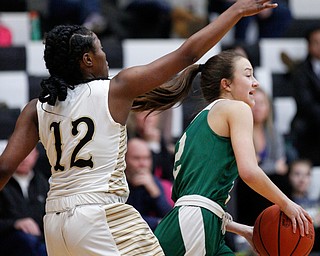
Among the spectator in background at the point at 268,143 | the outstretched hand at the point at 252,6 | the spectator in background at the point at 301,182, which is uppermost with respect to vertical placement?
the outstretched hand at the point at 252,6

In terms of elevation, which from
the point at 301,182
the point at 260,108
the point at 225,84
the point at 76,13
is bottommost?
the point at 301,182

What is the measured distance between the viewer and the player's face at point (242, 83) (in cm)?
430

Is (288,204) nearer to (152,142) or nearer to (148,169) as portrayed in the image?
(148,169)

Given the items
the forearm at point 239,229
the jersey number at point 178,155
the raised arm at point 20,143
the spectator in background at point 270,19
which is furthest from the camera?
the spectator in background at point 270,19

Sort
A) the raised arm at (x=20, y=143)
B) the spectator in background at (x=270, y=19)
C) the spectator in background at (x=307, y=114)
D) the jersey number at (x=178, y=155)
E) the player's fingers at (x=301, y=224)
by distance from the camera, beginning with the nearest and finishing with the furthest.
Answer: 1. the raised arm at (x=20, y=143)
2. the player's fingers at (x=301, y=224)
3. the jersey number at (x=178, y=155)
4. the spectator in background at (x=307, y=114)
5. the spectator in background at (x=270, y=19)

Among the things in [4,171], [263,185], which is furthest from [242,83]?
[4,171]

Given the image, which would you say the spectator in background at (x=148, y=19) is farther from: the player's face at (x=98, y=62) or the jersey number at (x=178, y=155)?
the player's face at (x=98, y=62)

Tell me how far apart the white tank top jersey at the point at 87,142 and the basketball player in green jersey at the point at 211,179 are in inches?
15.4

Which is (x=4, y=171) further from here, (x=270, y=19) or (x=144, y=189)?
(x=270, y=19)

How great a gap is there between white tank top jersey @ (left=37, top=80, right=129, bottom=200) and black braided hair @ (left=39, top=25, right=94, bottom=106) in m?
0.05

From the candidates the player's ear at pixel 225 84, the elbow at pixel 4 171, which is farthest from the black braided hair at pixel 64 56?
the player's ear at pixel 225 84

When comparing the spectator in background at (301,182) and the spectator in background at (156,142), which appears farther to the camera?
the spectator in background at (301,182)

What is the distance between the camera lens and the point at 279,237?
4.14 m

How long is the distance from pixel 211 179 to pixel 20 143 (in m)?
0.88
